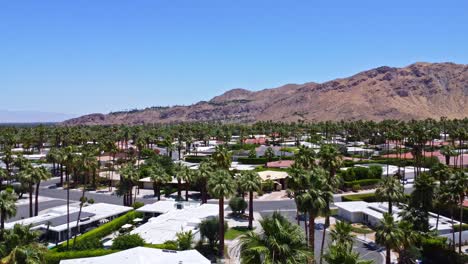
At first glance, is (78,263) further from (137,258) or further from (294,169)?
(294,169)

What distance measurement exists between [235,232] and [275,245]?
37.1m

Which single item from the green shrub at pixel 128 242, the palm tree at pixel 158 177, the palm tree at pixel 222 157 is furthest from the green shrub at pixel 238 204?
the green shrub at pixel 128 242

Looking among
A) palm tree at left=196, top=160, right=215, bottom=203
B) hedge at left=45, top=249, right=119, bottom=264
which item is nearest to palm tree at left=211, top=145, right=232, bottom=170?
palm tree at left=196, top=160, right=215, bottom=203

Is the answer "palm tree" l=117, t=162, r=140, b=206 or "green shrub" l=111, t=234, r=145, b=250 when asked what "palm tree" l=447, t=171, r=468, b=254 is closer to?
"green shrub" l=111, t=234, r=145, b=250

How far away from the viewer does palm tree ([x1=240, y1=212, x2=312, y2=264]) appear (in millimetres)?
17734

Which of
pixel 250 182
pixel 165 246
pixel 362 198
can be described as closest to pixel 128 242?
pixel 165 246

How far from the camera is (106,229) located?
Result: 172 ft

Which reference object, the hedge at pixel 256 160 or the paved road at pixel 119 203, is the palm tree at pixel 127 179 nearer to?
the paved road at pixel 119 203

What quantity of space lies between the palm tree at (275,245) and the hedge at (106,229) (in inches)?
1332

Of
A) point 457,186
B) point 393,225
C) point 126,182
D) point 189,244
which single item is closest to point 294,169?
point 393,225

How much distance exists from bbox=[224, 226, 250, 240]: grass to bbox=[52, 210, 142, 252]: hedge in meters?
14.2

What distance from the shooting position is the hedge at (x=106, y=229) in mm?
47334

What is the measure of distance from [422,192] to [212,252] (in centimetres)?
2328

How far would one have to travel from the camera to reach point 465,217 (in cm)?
5466
